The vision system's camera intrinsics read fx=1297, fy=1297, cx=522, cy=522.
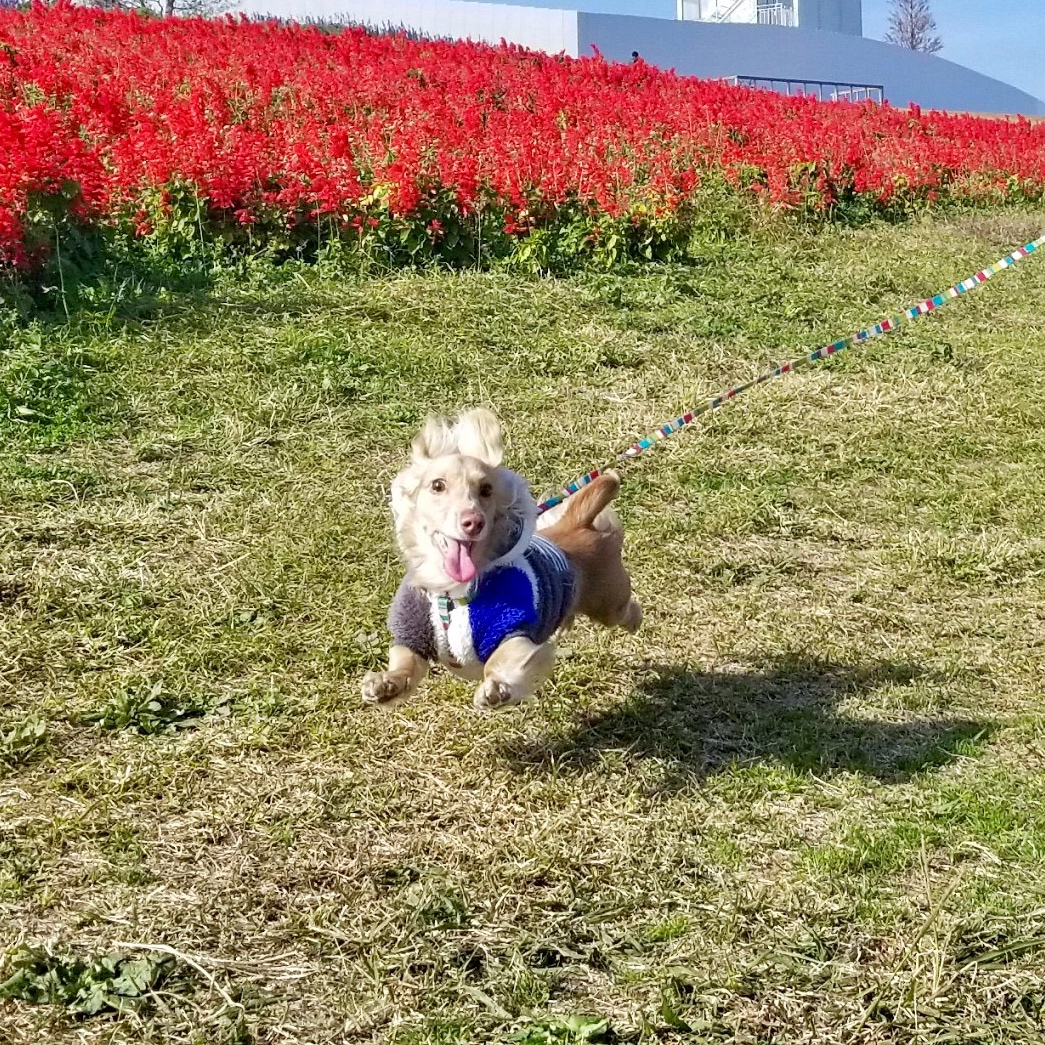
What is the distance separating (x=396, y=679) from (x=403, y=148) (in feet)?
21.6

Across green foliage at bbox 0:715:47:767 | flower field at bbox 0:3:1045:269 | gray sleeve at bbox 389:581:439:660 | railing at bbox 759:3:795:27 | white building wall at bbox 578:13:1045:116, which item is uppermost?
railing at bbox 759:3:795:27

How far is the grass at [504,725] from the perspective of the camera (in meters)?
2.69

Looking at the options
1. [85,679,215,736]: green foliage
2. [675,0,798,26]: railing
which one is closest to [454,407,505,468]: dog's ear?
[85,679,215,736]: green foliage

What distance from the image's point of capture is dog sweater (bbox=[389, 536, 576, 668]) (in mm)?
3324

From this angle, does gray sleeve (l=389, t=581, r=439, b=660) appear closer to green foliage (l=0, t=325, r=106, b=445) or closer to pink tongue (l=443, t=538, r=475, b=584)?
pink tongue (l=443, t=538, r=475, b=584)

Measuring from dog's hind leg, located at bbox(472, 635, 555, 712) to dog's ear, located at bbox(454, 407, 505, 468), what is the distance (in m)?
0.49

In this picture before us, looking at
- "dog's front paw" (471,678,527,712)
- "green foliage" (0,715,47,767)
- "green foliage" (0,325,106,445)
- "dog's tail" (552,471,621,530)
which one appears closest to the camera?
"dog's front paw" (471,678,527,712)

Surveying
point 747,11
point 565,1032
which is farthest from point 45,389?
point 747,11

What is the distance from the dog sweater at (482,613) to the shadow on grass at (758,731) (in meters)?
0.44

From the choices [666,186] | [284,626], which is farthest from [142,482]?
[666,186]

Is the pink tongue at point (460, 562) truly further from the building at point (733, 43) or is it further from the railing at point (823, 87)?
the railing at point (823, 87)

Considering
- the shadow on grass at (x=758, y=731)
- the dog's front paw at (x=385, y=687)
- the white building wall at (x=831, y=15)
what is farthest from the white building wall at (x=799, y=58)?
the dog's front paw at (x=385, y=687)

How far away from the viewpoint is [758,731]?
385cm

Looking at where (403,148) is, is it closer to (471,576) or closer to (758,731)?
(758,731)
